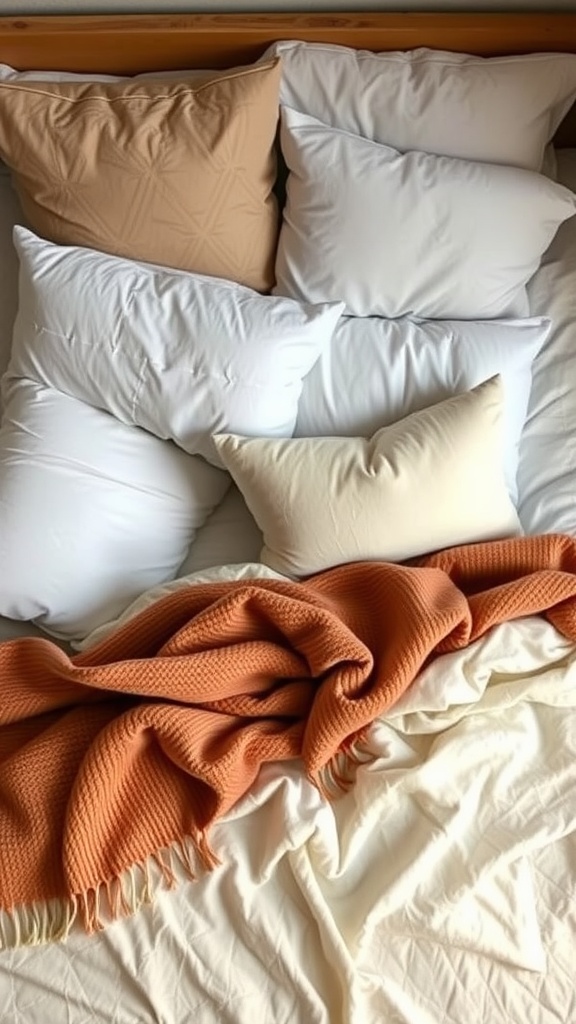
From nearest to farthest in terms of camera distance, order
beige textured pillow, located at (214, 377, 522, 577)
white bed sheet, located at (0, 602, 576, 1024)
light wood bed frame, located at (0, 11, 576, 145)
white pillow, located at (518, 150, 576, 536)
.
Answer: white bed sheet, located at (0, 602, 576, 1024)
beige textured pillow, located at (214, 377, 522, 577)
white pillow, located at (518, 150, 576, 536)
light wood bed frame, located at (0, 11, 576, 145)

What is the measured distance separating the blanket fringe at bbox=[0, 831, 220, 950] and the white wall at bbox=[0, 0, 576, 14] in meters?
1.13

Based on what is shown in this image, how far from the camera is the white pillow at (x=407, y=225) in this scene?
140 centimetres

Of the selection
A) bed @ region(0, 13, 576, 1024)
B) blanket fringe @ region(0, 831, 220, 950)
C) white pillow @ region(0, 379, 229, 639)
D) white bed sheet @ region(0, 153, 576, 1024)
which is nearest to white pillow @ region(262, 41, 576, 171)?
bed @ region(0, 13, 576, 1024)

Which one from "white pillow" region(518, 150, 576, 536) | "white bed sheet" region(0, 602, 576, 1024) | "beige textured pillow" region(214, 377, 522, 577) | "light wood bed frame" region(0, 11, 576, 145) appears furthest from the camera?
"light wood bed frame" region(0, 11, 576, 145)

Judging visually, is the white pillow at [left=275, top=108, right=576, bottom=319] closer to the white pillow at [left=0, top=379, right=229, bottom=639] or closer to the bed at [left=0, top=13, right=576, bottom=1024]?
the bed at [left=0, top=13, right=576, bottom=1024]

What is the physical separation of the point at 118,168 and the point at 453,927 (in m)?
0.99

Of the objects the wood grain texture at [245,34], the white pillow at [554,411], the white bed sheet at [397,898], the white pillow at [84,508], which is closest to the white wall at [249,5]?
the wood grain texture at [245,34]

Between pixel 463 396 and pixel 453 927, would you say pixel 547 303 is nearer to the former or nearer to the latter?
pixel 463 396

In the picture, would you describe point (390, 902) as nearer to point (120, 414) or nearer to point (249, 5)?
point (120, 414)

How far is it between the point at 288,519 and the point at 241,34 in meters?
0.71

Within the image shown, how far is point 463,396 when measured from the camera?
4.34ft

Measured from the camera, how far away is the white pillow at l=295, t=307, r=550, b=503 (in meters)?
1.39

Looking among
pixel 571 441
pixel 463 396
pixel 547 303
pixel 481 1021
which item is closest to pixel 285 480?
pixel 463 396

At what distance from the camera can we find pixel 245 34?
151 centimetres
